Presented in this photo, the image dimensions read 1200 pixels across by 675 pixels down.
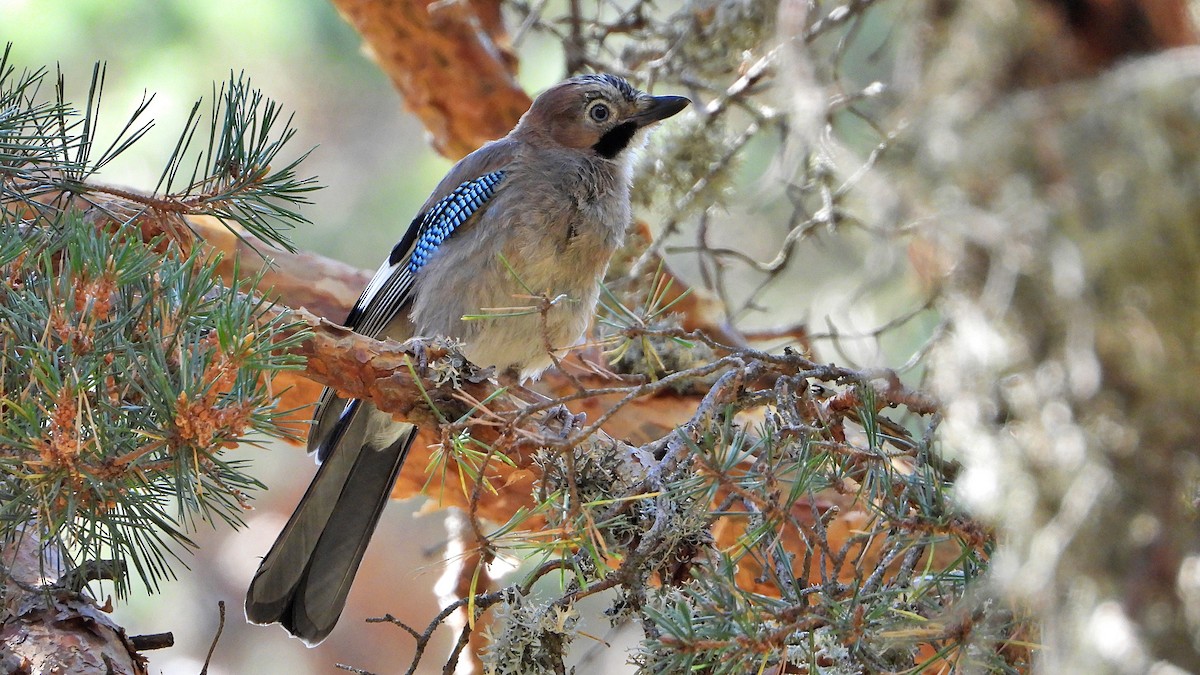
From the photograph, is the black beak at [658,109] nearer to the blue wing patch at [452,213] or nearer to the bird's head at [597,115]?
the bird's head at [597,115]

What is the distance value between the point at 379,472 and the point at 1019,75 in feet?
7.67

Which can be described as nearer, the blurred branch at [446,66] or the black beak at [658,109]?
the black beak at [658,109]

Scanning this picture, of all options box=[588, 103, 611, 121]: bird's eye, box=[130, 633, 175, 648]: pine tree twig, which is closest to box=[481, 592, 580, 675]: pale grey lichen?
box=[130, 633, 175, 648]: pine tree twig

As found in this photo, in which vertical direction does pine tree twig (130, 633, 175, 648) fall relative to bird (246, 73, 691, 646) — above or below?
below

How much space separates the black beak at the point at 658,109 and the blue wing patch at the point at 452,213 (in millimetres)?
528

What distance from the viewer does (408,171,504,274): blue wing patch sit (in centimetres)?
307

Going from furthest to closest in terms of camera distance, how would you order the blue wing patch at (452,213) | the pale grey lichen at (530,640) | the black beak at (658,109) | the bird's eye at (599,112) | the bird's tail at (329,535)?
1. the bird's eye at (599,112)
2. the black beak at (658,109)
3. the blue wing patch at (452,213)
4. the bird's tail at (329,535)
5. the pale grey lichen at (530,640)

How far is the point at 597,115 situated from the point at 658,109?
0.67ft

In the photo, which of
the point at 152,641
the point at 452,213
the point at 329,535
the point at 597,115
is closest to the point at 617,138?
the point at 597,115

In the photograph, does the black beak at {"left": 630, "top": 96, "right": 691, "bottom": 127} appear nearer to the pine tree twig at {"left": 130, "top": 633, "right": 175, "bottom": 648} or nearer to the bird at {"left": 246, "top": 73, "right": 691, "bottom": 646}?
the bird at {"left": 246, "top": 73, "right": 691, "bottom": 646}

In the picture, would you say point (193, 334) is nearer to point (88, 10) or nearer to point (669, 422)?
point (669, 422)

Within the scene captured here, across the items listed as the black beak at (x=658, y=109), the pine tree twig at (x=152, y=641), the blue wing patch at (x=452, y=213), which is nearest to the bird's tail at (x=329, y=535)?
the blue wing patch at (x=452, y=213)

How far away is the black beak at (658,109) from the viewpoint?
3.31 m

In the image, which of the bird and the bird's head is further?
the bird's head
